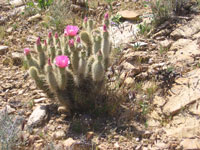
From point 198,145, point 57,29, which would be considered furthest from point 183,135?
point 57,29

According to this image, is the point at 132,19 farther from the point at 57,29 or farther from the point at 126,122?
the point at 126,122

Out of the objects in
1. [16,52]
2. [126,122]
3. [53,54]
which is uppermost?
[53,54]

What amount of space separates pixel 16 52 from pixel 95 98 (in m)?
2.13

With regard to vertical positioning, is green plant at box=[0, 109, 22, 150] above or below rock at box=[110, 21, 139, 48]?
below

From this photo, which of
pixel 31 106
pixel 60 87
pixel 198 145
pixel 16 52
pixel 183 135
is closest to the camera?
pixel 198 145

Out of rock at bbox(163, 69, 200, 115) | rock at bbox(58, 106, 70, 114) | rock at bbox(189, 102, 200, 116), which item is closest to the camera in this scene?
rock at bbox(189, 102, 200, 116)

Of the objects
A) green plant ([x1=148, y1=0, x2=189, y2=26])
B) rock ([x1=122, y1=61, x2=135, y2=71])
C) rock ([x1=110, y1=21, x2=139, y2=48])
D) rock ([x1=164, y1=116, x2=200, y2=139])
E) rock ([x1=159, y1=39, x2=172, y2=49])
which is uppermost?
green plant ([x1=148, y1=0, x2=189, y2=26])

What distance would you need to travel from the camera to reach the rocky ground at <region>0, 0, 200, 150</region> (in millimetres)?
2951

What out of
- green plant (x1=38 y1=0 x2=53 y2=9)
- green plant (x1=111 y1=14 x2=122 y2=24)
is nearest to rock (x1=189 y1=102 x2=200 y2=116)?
green plant (x1=111 y1=14 x2=122 y2=24)

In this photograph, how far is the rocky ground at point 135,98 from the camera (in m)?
2.95

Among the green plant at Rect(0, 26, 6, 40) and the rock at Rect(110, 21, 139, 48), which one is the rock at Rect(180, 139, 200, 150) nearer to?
the rock at Rect(110, 21, 139, 48)

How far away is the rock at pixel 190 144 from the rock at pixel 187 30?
2121 millimetres

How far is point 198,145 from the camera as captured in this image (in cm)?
271

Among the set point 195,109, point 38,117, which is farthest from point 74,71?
point 195,109
